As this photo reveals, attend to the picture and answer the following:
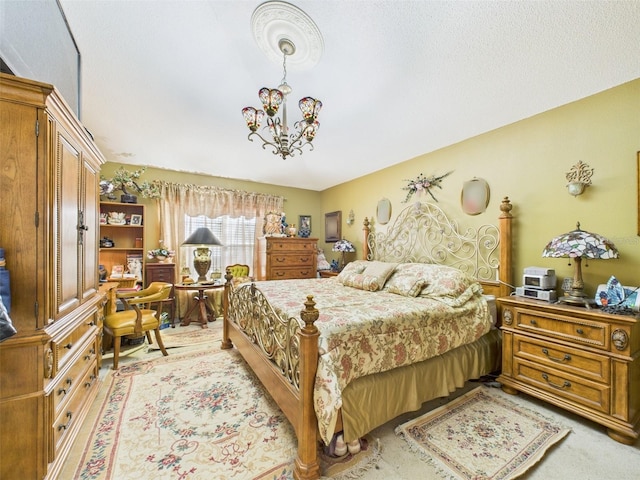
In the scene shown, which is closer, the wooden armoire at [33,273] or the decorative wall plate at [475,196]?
the wooden armoire at [33,273]

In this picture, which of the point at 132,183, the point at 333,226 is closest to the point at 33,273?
the point at 132,183

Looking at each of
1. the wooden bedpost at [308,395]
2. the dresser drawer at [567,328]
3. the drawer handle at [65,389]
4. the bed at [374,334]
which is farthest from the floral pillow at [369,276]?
the drawer handle at [65,389]

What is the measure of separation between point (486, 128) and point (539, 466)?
9.84ft

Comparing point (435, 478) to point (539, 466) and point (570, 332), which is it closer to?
point (539, 466)

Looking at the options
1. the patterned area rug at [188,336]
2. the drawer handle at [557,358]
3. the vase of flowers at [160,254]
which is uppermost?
the vase of flowers at [160,254]

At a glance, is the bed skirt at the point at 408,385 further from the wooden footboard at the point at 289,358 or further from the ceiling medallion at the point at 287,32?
the ceiling medallion at the point at 287,32

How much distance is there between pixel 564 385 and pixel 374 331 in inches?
62.9

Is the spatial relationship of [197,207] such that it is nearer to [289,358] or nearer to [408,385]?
[289,358]

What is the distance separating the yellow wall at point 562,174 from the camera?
2035 mm

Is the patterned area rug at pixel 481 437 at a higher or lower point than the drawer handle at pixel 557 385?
lower

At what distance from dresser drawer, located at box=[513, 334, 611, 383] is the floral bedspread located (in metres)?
0.29

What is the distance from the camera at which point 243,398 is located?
2199 mm

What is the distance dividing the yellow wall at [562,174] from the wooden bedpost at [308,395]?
2.43 metres

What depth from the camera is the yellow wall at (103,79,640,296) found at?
6.68 feet
